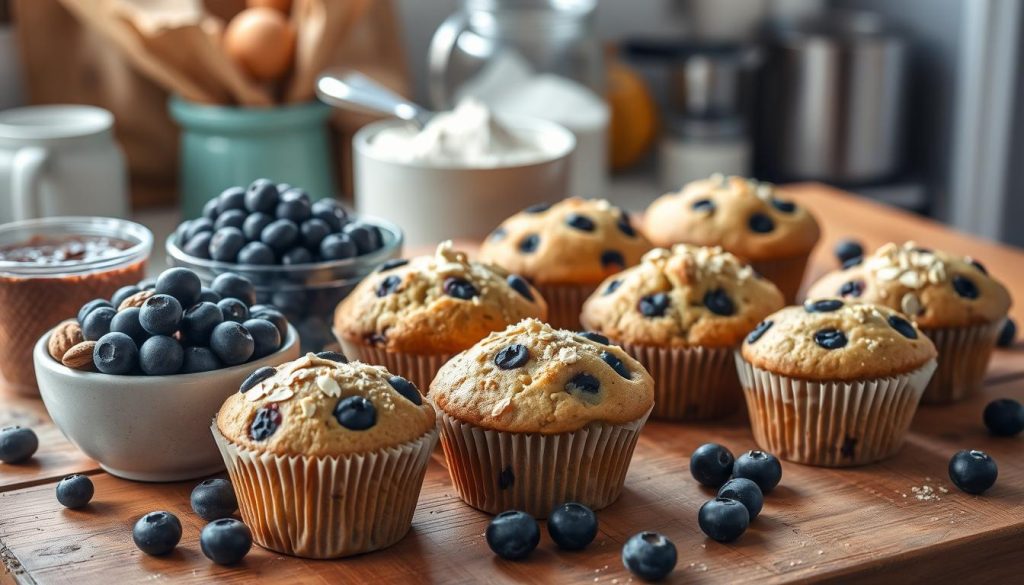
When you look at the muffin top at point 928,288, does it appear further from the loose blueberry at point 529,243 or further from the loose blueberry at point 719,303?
the loose blueberry at point 529,243

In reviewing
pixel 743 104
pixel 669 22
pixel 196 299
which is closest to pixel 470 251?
pixel 196 299

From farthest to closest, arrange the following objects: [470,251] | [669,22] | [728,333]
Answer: [669,22] < [470,251] < [728,333]

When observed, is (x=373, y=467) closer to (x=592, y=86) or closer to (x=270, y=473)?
(x=270, y=473)

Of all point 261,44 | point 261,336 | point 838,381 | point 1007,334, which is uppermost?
point 261,44

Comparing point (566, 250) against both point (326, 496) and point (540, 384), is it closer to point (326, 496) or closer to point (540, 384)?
point (540, 384)

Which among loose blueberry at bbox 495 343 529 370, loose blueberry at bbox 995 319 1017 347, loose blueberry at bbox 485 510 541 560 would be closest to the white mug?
loose blueberry at bbox 495 343 529 370

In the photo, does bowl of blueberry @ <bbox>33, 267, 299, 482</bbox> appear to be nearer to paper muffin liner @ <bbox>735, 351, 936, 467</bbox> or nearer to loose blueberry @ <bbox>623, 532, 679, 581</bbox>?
loose blueberry @ <bbox>623, 532, 679, 581</bbox>

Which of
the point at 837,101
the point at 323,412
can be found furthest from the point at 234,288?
the point at 837,101
